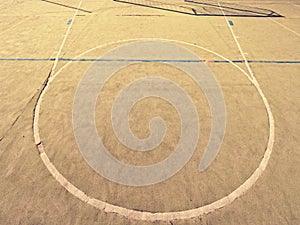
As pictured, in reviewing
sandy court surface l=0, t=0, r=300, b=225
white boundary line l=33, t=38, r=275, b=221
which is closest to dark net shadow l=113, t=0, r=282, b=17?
sandy court surface l=0, t=0, r=300, b=225

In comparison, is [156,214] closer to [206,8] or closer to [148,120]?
[148,120]

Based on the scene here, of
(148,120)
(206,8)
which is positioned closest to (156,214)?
(148,120)

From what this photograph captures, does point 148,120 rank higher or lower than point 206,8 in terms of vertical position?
lower

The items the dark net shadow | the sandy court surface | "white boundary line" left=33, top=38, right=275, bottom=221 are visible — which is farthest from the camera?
the dark net shadow

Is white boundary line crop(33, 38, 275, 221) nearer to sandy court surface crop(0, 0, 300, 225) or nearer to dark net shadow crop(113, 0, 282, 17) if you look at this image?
sandy court surface crop(0, 0, 300, 225)

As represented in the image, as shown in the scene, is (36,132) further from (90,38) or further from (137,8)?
(137,8)

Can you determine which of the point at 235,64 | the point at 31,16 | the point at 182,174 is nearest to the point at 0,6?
the point at 31,16

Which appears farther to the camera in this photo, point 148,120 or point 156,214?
point 148,120

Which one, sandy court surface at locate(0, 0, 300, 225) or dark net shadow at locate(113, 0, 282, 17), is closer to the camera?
sandy court surface at locate(0, 0, 300, 225)

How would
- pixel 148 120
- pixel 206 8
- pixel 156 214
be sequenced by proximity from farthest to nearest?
pixel 206 8 < pixel 148 120 < pixel 156 214
